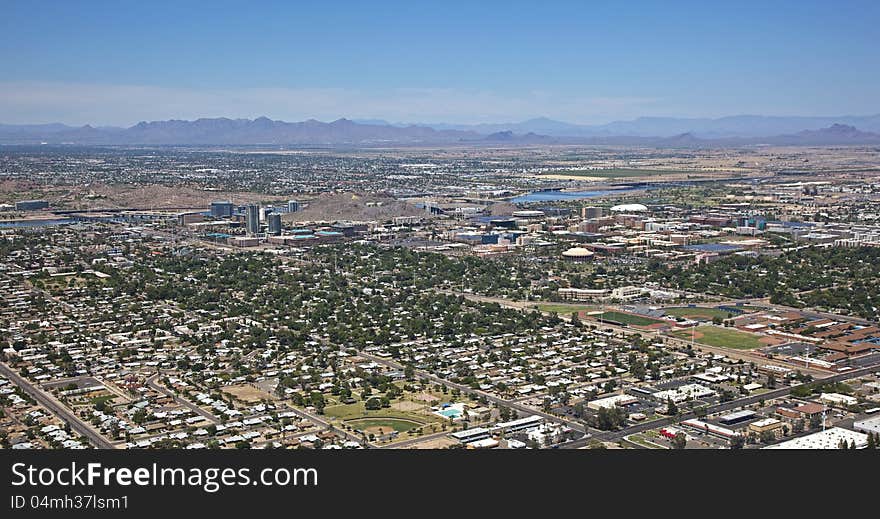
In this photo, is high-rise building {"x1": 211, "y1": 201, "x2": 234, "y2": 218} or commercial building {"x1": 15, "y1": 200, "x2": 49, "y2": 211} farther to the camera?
commercial building {"x1": 15, "y1": 200, "x2": 49, "y2": 211}

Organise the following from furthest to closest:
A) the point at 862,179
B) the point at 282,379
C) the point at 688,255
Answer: the point at 862,179 → the point at 688,255 → the point at 282,379

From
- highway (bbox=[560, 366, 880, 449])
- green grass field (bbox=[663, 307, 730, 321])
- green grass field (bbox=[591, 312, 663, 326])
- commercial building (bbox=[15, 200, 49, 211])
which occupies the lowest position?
highway (bbox=[560, 366, 880, 449])

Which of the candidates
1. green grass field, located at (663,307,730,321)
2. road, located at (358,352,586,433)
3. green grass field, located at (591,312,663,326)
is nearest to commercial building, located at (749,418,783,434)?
road, located at (358,352,586,433)

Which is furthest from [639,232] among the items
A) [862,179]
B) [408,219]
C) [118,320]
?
[862,179]

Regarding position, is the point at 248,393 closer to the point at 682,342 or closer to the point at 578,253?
the point at 682,342

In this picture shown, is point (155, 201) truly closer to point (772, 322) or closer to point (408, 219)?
point (408, 219)

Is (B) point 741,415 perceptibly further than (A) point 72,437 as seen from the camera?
Yes

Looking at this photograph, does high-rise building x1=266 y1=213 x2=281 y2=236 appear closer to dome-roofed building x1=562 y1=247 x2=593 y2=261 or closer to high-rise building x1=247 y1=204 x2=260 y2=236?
high-rise building x1=247 y1=204 x2=260 y2=236

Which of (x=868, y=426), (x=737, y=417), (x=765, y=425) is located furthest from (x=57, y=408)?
(x=868, y=426)

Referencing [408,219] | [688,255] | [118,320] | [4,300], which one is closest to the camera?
[118,320]
